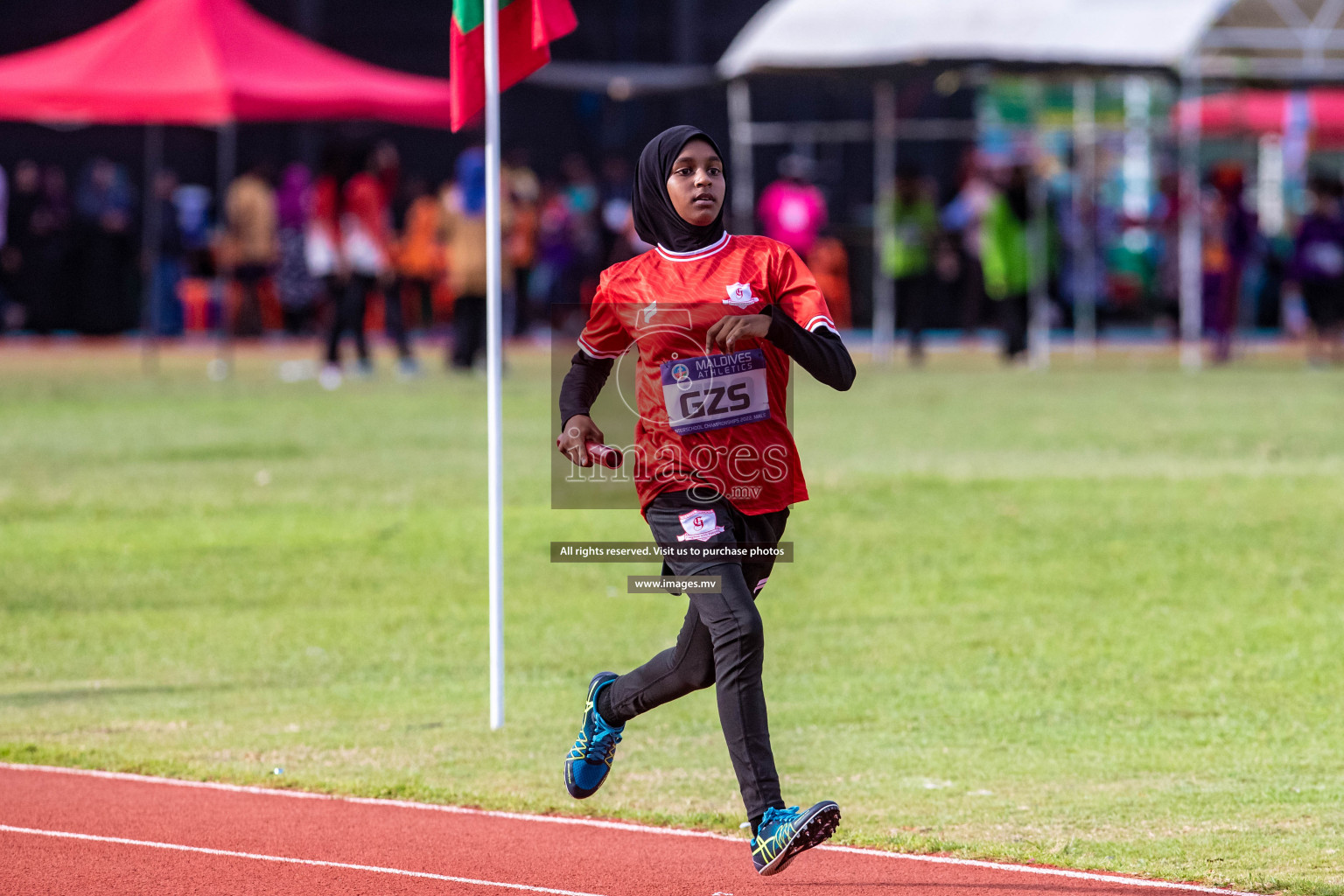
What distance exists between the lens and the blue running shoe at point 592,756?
6121 mm

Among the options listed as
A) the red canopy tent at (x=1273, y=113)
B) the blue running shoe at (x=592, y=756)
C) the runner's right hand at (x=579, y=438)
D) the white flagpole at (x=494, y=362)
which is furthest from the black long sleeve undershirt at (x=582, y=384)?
the red canopy tent at (x=1273, y=113)

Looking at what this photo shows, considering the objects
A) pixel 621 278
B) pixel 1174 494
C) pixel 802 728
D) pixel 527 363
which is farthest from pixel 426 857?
pixel 527 363

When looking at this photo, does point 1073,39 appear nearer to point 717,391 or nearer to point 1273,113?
point 1273,113

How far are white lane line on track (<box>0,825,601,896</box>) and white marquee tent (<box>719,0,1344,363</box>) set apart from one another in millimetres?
17707

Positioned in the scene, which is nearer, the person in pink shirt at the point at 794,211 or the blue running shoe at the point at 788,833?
the blue running shoe at the point at 788,833

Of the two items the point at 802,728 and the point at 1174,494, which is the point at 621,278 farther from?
the point at 1174,494

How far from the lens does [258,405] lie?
798 inches

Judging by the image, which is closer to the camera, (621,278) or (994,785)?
(621,278)

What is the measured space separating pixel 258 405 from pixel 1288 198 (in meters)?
18.0

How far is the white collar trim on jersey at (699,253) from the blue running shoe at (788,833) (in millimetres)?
1483

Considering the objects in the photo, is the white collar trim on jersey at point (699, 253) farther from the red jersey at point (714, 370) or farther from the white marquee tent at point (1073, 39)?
the white marquee tent at point (1073, 39)

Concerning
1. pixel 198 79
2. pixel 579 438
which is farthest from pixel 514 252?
pixel 579 438

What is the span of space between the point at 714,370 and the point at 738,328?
243 millimetres

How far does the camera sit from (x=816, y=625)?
10.9m
